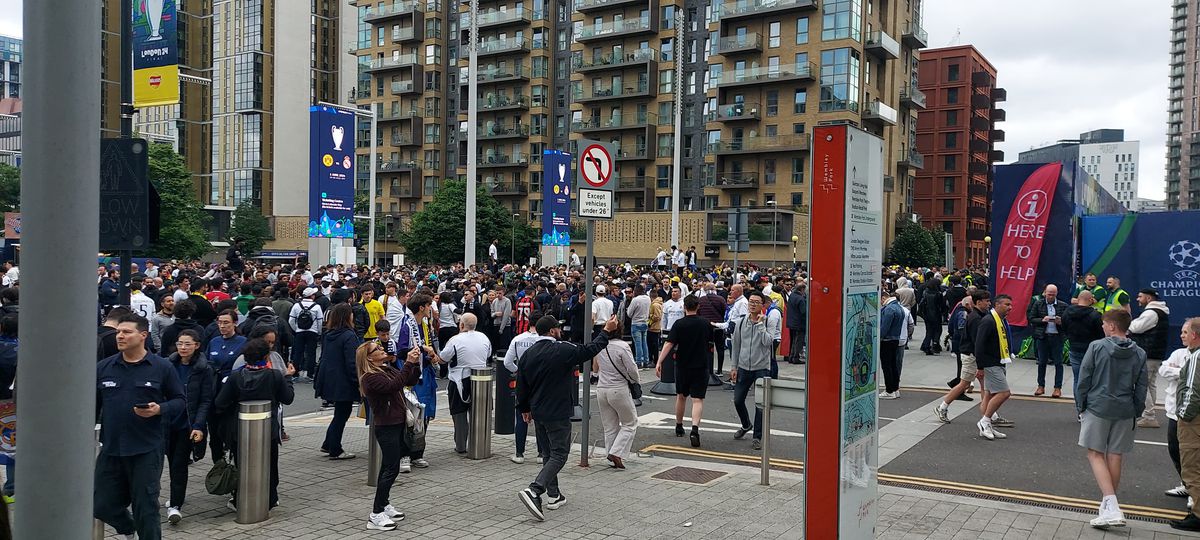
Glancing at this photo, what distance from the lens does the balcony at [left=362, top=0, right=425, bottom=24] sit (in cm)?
7838

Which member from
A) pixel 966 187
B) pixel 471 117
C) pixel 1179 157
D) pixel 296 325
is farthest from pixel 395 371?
pixel 1179 157

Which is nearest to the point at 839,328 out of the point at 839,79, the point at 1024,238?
the point at 1024,238

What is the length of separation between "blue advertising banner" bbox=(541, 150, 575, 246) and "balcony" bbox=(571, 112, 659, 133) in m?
40.2

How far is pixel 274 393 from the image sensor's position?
24.3 feet

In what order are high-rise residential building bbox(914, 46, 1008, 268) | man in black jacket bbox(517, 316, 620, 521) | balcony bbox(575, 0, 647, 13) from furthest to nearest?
high-rise residential building bbox(914, 46, 1008, 268), balcony bbox(575, 0, 647, 13), man in black jacket bbox(517, 316, 620, 521)

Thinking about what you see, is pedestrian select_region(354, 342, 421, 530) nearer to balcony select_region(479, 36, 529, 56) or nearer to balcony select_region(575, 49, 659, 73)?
balcony select_region(575, 49, 659, 73)

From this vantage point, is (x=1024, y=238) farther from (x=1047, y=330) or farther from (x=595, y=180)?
(x=595, y=180)

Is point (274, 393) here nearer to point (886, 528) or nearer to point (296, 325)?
point (886, 528)

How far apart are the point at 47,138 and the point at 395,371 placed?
490 cm

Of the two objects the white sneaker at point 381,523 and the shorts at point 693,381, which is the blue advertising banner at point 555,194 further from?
the white sneaker at point 381,523

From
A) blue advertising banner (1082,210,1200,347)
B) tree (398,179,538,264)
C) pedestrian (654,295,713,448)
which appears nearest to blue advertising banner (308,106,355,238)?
pedestrian (654,295,713,448)

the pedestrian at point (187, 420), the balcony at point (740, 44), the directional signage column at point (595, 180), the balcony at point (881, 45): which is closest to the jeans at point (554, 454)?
the directional signage column at point (595, 180)

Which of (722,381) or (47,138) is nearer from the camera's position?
(47,138)

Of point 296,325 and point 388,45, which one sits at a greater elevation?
point 388,45
